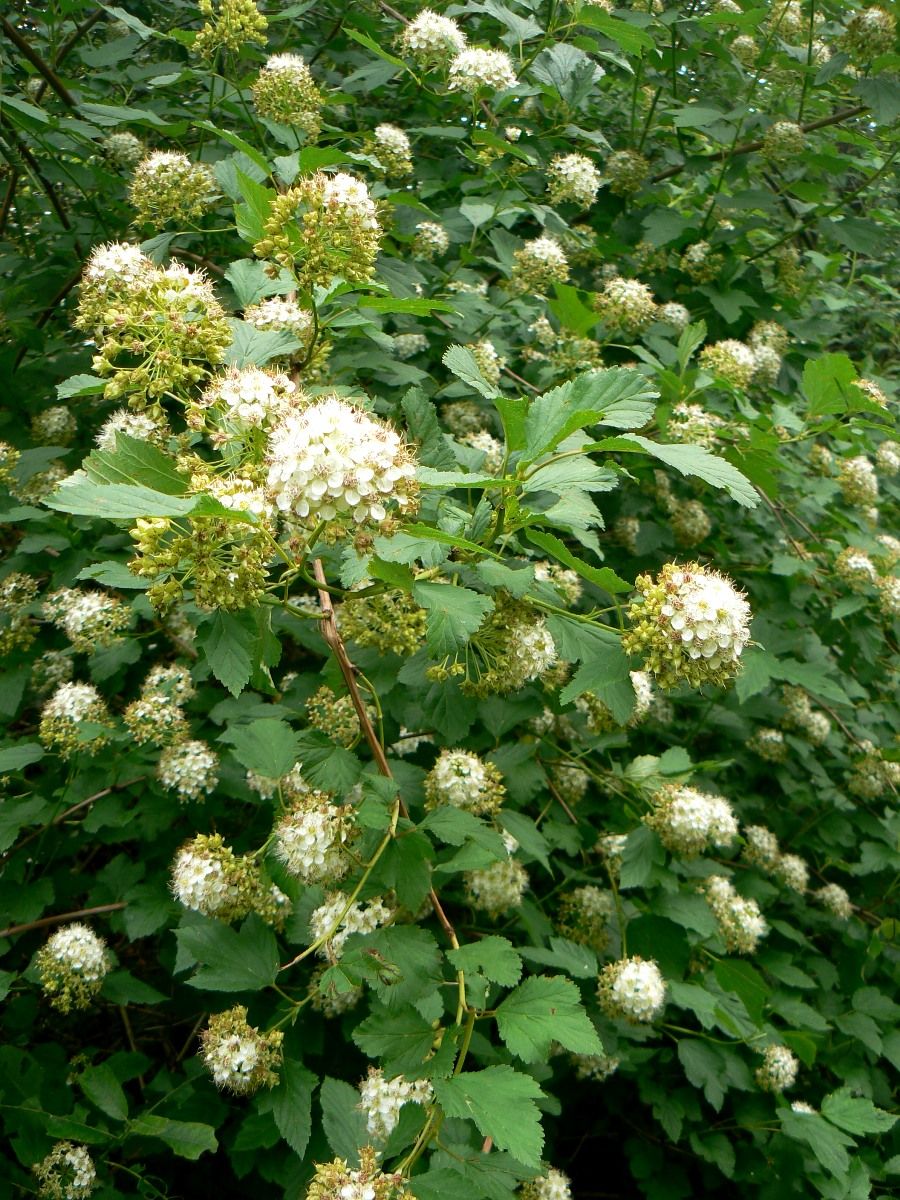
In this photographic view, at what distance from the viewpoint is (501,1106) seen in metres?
1.47

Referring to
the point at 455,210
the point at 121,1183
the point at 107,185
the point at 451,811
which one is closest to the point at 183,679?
the point at 451,811

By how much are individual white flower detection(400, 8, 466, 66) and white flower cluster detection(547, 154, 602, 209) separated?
1.62ft

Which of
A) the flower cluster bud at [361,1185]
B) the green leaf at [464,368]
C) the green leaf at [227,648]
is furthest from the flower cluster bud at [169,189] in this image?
the flower cluster bud at [361,1185]

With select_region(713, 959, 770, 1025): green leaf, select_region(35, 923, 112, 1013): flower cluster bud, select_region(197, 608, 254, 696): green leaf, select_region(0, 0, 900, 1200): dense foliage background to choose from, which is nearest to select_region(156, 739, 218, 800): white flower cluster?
select_region(0, 0, 900, 1200): dense foliage background

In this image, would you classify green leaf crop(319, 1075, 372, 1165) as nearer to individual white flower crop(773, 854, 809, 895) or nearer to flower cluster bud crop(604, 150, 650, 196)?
individual white flower crop(773, 854, 809, 895)

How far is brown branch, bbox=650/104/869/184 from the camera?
377cm

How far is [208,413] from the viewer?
1750 millimetres

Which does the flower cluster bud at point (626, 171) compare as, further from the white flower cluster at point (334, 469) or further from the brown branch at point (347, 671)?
the white flower cluster at point (334, 469)

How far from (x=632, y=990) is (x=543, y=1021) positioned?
2.79ft

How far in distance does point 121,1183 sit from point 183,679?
4.63 ft

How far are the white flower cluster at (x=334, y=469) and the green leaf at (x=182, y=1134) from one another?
156 centimetres

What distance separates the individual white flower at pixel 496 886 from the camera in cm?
240

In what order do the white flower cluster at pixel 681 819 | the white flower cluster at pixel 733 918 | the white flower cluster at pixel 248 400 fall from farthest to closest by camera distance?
the white flower cluster at pixel 733 918 < the white flower cluster at pixel 681 819 < the white flower cluster at pixel 248 400

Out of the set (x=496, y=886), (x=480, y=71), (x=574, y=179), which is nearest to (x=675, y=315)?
(x=574, y=179)
